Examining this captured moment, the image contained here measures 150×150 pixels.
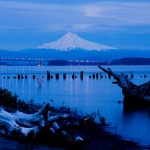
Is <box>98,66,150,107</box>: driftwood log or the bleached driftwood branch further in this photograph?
<box>98,66,150,107</box>: driftwood log

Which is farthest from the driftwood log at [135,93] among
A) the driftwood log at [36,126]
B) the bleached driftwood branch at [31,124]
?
the driftwood log at [36,126]

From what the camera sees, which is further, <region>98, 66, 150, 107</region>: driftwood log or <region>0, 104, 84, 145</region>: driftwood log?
<region>98, 66, 150, 107</region>: driftwood log

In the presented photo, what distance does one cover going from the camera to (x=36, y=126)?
44.0ft

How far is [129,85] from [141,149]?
63.3ft

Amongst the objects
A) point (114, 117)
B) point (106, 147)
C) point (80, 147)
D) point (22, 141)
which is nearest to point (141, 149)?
point (106, 147)

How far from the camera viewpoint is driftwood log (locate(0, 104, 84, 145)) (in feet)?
43.5

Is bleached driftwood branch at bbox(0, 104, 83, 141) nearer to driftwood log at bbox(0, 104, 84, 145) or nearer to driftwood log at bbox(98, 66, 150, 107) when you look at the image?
driftwood log at bbox(0, 104, 84, 145)

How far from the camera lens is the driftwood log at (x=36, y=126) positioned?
1326 centimetres

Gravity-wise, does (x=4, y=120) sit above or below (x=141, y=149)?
above

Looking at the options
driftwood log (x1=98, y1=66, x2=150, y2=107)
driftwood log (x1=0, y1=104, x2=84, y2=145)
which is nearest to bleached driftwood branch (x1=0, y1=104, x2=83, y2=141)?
driftwood log (x1=0, y1=104, x2=84, y2=145)

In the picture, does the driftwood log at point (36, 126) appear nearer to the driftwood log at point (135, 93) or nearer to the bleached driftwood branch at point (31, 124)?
the bleached driftwood branch at point (31, 124)

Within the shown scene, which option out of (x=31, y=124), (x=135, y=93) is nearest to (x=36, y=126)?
(x=31, y=124)

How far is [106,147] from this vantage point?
14.5m

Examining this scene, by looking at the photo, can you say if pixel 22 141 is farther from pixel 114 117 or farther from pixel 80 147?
pixel 114 117
